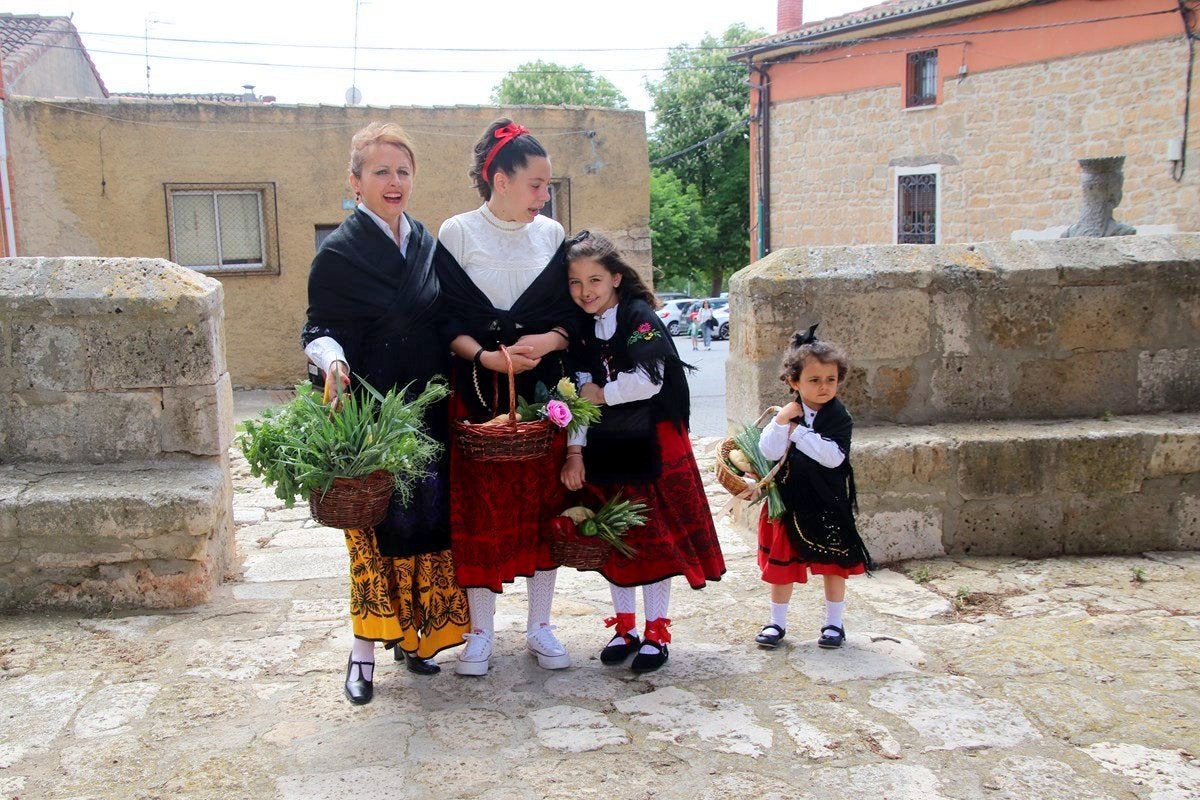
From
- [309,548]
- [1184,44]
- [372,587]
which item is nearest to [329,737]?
[372,587]

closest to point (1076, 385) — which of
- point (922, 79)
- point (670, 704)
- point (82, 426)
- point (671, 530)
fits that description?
point (671, 530)

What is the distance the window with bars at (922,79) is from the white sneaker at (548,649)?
57.4 ft

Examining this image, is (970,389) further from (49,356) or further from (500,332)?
(49,356)

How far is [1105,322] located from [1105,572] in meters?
1.25

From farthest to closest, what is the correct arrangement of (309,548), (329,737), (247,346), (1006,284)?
(247,346) → (309,548) → (1006,284) → (329,737)

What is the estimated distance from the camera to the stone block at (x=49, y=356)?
4.33 meters

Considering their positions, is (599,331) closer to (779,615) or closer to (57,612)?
(779,615)

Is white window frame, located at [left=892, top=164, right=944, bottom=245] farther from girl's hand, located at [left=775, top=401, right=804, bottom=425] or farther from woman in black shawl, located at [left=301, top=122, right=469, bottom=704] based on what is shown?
woman in black shawl, located at [left=301, top=122, right=469, bottom=704]

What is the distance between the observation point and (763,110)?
21359 millimetres

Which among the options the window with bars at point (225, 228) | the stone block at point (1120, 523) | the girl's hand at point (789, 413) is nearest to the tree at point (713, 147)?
the window with bars at point (225, 228)

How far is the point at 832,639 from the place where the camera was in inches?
147

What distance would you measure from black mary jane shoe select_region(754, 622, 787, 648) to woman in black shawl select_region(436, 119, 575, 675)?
830mm

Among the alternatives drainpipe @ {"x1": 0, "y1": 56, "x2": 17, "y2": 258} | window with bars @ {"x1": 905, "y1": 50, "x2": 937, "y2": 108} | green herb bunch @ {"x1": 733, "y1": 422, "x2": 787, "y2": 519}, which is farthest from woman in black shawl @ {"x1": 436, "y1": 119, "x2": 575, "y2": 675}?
window with bars @ {"x1": 905, "y1": 50, "x2": 937, "y2": 108}

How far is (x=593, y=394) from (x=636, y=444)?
0.74ft
